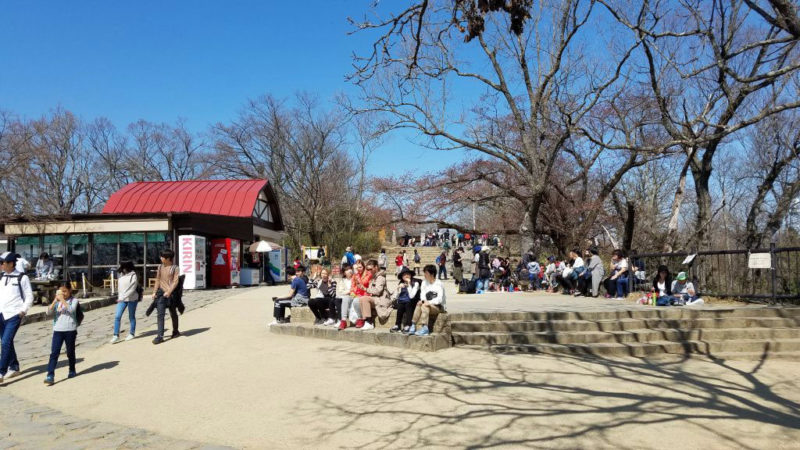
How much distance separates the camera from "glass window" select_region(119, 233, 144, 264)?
867 inches

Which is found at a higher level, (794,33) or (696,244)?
(794,33)

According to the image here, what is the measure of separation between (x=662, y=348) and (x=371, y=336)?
4.77 m

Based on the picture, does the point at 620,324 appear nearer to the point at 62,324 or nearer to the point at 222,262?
the point at 62,324

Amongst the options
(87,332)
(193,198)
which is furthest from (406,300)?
(193,198)

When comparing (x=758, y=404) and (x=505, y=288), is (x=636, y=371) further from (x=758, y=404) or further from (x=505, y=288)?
(x=505, y=288)

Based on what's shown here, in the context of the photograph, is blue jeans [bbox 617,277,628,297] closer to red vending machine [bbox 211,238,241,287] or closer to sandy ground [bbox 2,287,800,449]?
sandy ground [bbox 2,287,800,449]

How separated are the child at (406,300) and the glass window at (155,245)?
15.3 metres

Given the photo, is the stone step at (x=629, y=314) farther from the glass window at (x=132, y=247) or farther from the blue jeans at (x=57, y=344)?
the glass window at (x=132, y=247)

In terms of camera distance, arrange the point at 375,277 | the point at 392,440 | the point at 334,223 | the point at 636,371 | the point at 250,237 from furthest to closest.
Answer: the point at 334,223 < the point at 250,237 < the point at 375,277 < the point at 636,371 < the point at 392,440

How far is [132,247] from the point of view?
22109mm

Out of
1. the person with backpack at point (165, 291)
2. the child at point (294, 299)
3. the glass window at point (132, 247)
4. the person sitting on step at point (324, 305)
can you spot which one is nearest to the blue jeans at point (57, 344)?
the person with backpack at point (165, 291)

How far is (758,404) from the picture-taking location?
5984 millimetres

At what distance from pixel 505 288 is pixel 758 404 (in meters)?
14.2

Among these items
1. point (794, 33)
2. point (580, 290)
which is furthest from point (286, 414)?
point (580, 290)
